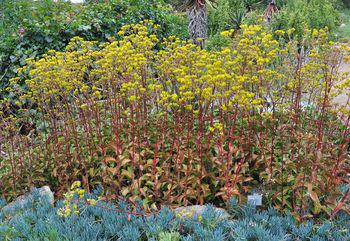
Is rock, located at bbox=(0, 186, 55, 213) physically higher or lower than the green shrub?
lower

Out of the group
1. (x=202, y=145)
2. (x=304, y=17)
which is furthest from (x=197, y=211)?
(x=304, y=17)

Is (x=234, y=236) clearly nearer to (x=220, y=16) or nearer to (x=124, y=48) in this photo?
(x=124, y=48)

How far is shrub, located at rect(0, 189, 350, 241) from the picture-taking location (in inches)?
102

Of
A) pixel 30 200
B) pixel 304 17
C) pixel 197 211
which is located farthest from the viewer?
pixel 304 17

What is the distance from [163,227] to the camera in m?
2.73

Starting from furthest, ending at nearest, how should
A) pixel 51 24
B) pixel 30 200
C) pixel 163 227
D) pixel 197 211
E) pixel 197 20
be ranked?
pixel 197 20 → pixel 51 24 → pixel 30 200 → pixel 197 211 → pixel 163 227

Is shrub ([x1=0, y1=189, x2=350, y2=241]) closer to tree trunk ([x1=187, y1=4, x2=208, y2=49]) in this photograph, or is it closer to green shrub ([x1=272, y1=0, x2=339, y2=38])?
green shrub ([x1=272, y1=0, x2=339, y2=38])

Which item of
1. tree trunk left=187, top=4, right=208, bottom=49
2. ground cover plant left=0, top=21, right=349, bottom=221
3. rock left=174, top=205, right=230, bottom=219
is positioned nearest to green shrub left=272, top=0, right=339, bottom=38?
tree trunk left=187, top=4, right=208, bottom=49

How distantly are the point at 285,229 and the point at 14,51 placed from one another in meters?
5.00

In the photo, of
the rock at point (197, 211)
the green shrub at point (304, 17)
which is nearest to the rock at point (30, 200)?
the rock at point (197, 211)

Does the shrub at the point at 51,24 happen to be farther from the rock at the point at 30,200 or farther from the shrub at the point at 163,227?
the shrub at the point at 163,227

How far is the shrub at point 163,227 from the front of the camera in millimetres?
2596

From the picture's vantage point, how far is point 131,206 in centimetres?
312

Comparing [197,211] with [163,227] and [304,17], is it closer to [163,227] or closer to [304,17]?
[163,227]
